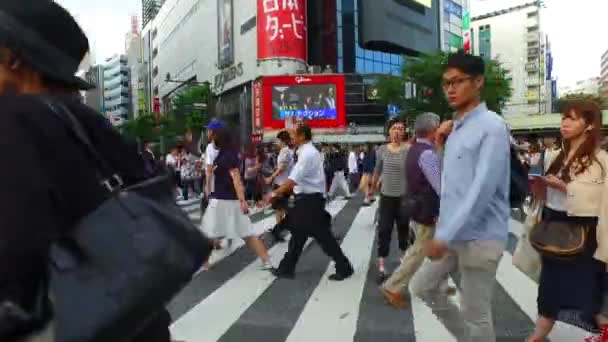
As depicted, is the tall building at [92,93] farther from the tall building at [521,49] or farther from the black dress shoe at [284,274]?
the tall building at [521,49]

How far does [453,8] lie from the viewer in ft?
290

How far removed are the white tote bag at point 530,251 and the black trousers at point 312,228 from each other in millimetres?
2628

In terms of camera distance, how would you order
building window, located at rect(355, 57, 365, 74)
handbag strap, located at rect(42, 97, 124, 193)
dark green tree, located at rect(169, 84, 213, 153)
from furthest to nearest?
building window, located at rect(355, 57, 365, 74), dark green tree, located at rect(169, 84, 213, 153), handbag strap, located at rect(42, 97, 124, 193)

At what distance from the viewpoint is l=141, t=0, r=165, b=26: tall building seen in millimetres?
122250

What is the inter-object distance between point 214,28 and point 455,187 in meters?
65.8

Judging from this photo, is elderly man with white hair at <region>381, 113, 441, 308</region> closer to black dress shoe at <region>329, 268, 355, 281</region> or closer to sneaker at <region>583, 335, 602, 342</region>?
black dress shoe at <region>329, 268, 355, 281</region>

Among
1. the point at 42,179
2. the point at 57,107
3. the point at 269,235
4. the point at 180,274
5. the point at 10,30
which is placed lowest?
the point at 269,235

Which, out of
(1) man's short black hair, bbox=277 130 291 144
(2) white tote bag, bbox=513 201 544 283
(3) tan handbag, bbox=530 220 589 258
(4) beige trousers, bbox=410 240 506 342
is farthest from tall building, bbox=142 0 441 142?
(4) beige trousers, bbox=410 240 506 342

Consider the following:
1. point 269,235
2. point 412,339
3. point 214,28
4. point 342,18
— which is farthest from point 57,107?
point 214,28

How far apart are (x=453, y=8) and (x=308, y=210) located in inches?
3476

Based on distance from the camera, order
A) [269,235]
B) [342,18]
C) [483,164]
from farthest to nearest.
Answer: [342,18]
[269,235]
[483,164]

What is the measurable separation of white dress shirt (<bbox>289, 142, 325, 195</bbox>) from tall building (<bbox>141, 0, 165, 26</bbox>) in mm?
117920

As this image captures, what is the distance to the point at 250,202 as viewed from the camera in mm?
15461

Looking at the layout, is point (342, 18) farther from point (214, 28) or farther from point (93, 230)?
point (93, 230)
